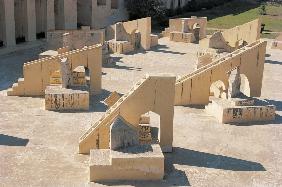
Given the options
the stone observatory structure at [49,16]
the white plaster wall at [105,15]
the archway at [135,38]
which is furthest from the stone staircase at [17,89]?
the white plaster wall at [105,15]

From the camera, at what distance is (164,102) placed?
46.2ft

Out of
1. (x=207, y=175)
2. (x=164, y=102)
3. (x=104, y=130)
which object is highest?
(x=164, y=102)

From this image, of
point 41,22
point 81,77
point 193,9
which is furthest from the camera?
point 193,9

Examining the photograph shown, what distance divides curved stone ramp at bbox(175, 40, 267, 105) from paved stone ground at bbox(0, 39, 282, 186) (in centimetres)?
61

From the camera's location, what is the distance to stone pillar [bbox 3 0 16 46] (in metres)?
27.4

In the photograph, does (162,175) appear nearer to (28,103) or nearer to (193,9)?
(28,103)

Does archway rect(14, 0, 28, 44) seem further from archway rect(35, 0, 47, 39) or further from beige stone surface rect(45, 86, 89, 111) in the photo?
beige stone surface rect(45, 86, 89, 111)

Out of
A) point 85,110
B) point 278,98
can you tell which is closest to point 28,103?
point 85,110

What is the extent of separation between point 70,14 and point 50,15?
223cm

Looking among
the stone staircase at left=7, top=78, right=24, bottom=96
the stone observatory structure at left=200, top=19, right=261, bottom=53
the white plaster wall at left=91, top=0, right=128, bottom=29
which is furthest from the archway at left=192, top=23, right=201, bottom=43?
the stone staircase at left=7, top=78, right=24, bottom=96

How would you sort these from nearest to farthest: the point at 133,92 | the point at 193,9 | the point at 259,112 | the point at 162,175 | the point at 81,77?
1. the point at 162,175
2. the point at 133,92
3. the point at 259,112
4. the point at 81,77
5. the point at 193,9

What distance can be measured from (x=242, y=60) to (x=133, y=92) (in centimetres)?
624

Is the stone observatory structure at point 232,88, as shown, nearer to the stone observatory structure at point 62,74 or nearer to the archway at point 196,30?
the stone observatory structure at point 62,74

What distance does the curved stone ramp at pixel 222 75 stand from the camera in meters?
18.4
